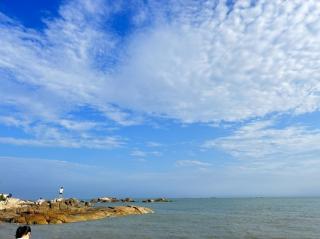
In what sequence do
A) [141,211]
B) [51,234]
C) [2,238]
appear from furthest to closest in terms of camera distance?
[141,211]
[51,234]
[2,238]

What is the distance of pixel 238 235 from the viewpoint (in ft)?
143

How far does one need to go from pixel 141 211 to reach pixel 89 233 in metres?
39.1

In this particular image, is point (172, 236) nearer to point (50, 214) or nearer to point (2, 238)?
point (2, 238)

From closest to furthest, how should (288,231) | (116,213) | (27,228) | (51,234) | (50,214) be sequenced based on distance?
A: (27,228) < (51,234) < (288,231) < (50,214) < (116,213)

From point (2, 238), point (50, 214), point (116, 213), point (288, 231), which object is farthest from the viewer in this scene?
point (116, 213)

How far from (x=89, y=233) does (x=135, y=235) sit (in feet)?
17.4

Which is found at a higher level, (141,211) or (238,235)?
(141,211)

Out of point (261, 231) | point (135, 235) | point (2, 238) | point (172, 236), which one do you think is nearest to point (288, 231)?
point (261, 231)

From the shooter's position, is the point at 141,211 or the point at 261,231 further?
the point at 141,211

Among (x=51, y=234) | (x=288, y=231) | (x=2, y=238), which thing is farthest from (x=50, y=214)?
(x=288, y=231)

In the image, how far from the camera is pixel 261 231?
47.1 meters

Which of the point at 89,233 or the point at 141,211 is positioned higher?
the point at 141,211

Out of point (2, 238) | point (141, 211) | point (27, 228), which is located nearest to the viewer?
point (27, 228)

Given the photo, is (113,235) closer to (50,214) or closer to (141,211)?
(50,214)
